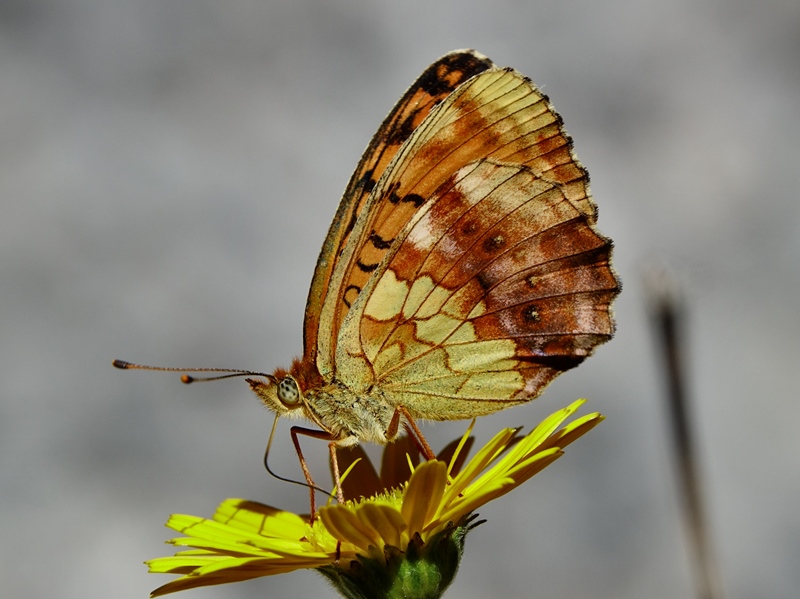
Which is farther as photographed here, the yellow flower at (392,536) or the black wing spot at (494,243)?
the black wing spot at (494,243)

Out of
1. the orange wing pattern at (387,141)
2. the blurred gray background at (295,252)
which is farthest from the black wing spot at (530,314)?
the blurred gray background at (295,252)

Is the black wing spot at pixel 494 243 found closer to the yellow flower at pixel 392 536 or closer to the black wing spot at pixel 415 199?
the black wing spot at pixel 415 199

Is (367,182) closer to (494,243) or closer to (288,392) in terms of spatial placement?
(494,243)

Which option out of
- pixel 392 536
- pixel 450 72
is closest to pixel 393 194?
pixel 450 72

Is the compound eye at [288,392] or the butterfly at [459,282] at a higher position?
the butterfly at [459,282]

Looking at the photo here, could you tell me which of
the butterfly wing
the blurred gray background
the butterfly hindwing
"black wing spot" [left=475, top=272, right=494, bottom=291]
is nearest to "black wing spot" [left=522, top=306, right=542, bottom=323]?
the butterfly wing

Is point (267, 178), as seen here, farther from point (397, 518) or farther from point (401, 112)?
point (397, 518)
